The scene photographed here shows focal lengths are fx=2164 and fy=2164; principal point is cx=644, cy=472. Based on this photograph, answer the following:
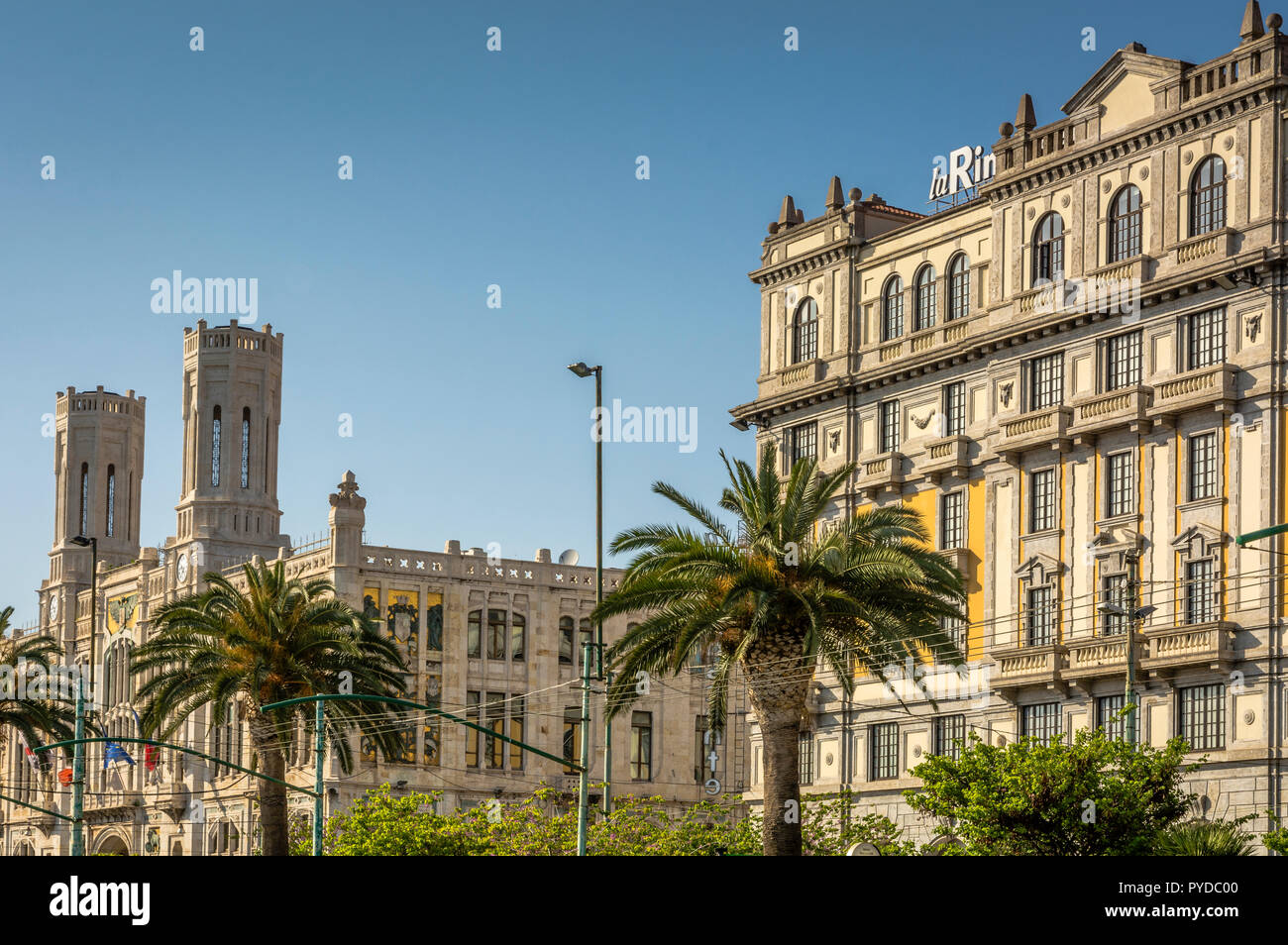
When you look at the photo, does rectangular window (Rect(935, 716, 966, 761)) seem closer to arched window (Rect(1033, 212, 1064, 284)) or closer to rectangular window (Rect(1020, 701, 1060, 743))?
rectangular window (Rect(1020, 701, 1060, 743))

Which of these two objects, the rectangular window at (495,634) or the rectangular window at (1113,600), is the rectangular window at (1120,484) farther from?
the rectangular window at (495,634)

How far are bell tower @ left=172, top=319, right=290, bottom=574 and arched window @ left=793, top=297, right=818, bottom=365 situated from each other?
126 ft

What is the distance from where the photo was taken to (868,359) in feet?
228

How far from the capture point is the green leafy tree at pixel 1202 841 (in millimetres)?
42094

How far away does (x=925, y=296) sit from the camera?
68.0m

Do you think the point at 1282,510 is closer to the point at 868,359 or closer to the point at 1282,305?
the point at 1282,305

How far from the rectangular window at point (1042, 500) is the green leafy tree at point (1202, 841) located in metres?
15.8

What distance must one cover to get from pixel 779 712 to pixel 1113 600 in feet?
47.0

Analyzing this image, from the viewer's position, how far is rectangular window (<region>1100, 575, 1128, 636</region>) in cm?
5847

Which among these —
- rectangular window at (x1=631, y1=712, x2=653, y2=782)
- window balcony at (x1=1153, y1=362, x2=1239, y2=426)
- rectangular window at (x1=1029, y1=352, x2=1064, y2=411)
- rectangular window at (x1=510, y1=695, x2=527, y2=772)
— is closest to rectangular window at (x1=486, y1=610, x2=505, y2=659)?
rectangular window at (x1=510, y1=695, x2=527, y2=772)

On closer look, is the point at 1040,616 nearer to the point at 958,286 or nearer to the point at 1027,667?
the point at 1027,667

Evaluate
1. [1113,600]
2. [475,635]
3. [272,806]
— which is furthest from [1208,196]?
[475,635]

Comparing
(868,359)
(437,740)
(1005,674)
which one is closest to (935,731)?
(1005,674)

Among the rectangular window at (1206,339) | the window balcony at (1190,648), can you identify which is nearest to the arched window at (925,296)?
the rectangular window at (1206,339)
